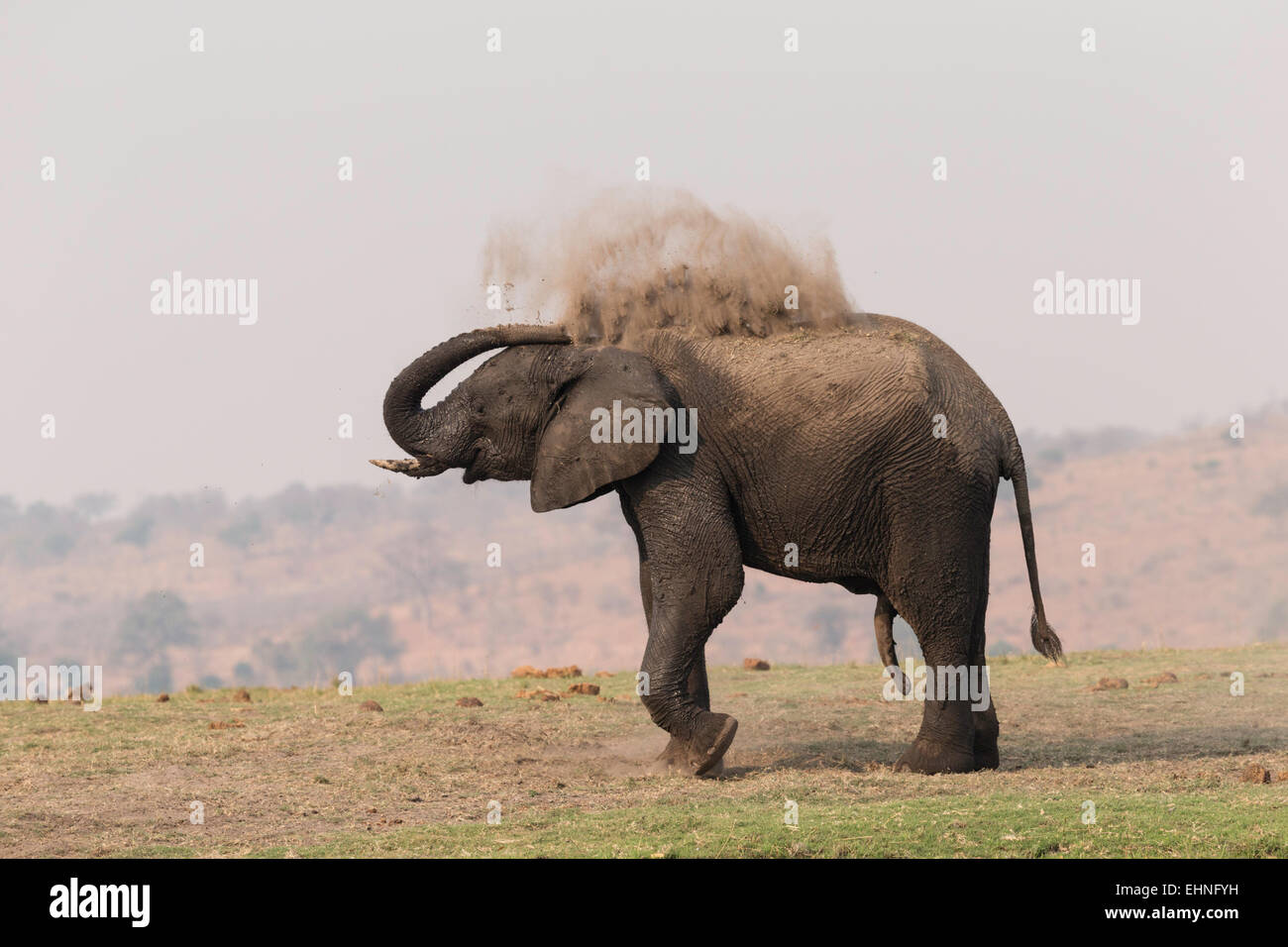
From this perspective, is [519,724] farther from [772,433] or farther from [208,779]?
[772,433]

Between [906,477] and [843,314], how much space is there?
2.06 meters

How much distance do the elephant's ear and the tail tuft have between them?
4.75 metres

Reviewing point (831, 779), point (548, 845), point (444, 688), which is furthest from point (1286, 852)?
point (444, 688)

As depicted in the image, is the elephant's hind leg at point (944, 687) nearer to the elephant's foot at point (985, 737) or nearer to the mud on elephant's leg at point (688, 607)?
the elephant's foot at point (985, 737)

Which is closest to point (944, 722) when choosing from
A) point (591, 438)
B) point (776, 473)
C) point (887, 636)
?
point (887, 636)

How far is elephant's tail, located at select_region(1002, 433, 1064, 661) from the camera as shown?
1689 cm

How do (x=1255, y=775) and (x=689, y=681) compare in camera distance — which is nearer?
(x=1255, y=775)

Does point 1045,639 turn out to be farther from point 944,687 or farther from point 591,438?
point 591,438

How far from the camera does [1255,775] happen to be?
15.3 metres

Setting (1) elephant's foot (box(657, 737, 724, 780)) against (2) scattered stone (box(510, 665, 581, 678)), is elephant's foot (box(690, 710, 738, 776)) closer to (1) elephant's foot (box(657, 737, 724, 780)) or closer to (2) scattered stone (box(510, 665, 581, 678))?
(1) elephant's foot (box(657, 737, 724, 780))

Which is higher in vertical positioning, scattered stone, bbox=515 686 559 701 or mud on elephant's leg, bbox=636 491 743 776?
mud on elephant's leg, bbox=636 491 743 776

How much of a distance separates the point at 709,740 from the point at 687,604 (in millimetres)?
1315

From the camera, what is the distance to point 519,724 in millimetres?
19828

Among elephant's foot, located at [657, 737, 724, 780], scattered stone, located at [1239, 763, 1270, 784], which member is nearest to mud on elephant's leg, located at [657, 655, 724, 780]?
elephant's foot, located at [657, 737, 724, 780]
